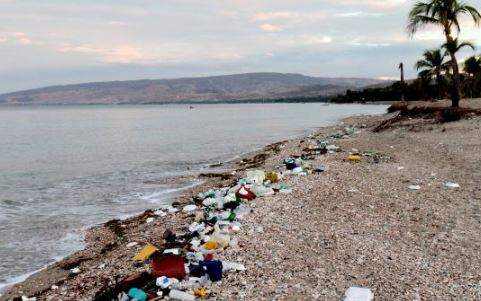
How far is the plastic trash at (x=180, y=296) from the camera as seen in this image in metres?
5.00

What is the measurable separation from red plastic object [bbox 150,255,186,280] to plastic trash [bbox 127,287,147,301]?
43 centimetres

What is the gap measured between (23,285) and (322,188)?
6024mm

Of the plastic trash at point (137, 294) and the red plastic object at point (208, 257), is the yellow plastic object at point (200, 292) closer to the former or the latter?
the plastic trash at point (137, 294)

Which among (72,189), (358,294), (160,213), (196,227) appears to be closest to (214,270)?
(358,294)

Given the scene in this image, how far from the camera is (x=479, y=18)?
2220cm

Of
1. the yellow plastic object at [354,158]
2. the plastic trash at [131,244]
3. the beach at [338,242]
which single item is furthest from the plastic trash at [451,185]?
the plastic trash at [131,244]

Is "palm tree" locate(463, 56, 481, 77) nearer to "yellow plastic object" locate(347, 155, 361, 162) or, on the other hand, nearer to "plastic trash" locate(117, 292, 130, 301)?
"yellow plastic object" locate(347, 155, 361, 162)

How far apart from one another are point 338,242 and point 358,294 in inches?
67.5

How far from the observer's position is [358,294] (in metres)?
4.89

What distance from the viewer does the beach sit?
5211 millimetres

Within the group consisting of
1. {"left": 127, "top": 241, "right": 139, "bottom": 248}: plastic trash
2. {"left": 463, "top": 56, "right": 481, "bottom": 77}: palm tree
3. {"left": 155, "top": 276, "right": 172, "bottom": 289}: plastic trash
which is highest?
{"left": 463, "top": 56, "right": 481, "bottom": 77}: palm tree

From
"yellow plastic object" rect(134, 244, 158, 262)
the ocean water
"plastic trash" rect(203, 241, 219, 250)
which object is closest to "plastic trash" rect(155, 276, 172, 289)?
"plastic trash" rect(203, 241, 219, 250)

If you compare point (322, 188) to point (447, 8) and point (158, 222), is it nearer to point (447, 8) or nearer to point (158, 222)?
point (158, 222)

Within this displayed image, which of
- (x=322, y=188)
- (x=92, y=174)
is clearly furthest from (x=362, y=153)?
(x=92, y=174)
